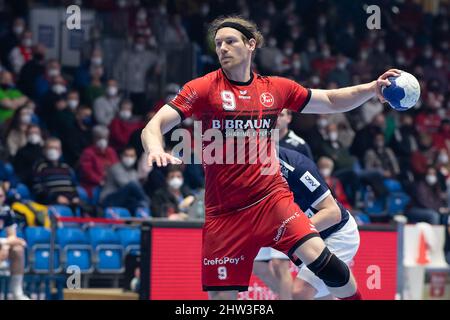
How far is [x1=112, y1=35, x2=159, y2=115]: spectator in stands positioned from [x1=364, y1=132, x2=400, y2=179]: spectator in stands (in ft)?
13.5

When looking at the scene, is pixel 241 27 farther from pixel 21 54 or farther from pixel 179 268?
pixel 21 54

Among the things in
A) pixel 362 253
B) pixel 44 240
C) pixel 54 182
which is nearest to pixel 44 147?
pixel 54 182

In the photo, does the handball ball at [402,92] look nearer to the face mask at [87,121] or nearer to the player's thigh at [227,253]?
the player's thigh at [227,253]

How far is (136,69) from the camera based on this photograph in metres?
19.3

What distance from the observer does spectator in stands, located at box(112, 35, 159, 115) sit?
19188mm

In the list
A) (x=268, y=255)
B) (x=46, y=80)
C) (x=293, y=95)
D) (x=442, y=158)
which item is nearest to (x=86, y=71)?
(x=46, y=80)

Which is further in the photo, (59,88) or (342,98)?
(59,88)

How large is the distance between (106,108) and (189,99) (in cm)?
1005

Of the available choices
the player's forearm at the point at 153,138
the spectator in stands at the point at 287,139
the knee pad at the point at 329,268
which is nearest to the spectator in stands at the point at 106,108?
the spectator in stands at the point at 287,139

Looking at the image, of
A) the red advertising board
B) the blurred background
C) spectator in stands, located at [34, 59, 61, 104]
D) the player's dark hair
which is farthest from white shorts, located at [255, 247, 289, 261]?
spectator in stands, located at [34, 59, 61, 104]

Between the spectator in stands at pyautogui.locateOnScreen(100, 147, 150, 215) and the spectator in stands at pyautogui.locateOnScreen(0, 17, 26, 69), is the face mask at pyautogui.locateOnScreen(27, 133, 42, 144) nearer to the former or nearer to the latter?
the spectator in stands at pyautogui.locateOnScreen(100, 147, 150, 215)

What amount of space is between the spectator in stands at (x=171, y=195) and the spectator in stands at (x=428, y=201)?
4941mm

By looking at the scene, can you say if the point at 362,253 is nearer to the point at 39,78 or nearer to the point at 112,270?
the point at 112,270

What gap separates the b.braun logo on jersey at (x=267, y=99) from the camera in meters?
7.90
